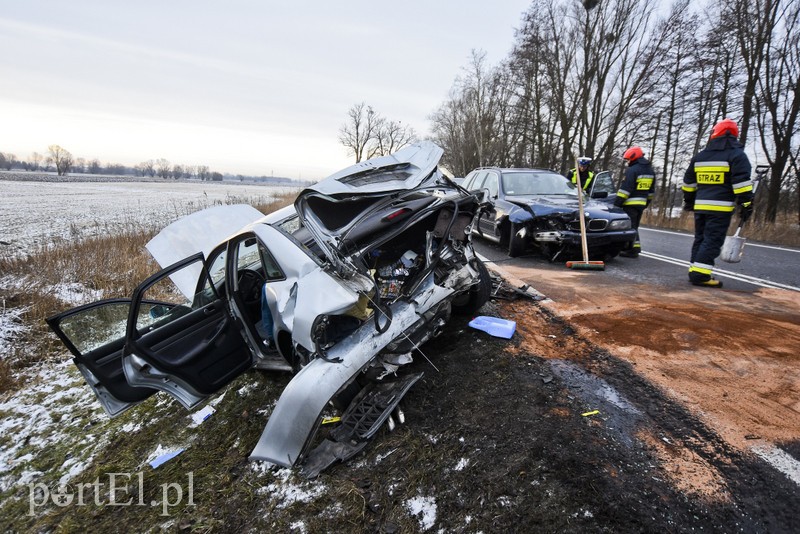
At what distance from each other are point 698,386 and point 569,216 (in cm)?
371

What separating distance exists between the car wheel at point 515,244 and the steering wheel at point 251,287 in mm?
4324

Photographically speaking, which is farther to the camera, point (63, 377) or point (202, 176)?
Result: point (202, 176)

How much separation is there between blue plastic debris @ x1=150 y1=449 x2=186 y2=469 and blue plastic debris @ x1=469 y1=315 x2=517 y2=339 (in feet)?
9.10

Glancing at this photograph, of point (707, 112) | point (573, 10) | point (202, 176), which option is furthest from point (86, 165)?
point (707, 112)

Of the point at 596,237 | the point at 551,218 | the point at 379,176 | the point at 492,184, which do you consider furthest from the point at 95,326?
the point at 492,184

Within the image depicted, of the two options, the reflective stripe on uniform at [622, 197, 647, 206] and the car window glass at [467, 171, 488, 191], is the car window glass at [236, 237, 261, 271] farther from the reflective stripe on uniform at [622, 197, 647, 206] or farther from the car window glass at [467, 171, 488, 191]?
the reflective stripe on uniform at [622, 197, 647, 206]

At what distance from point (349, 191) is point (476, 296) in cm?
178

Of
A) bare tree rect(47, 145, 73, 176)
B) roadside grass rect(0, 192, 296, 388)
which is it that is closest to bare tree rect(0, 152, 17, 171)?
bare tree rect(47, 145, 73, 176)

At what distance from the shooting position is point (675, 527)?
151 centimetres

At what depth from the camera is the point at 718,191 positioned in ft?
14.9

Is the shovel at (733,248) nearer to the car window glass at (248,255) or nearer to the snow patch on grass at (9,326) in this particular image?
the car window glass at (248,255)

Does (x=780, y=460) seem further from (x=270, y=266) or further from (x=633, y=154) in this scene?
(x=633, y=154)

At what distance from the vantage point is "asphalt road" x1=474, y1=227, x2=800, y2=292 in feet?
15.8

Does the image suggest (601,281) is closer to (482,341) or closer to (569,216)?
(569,216)
